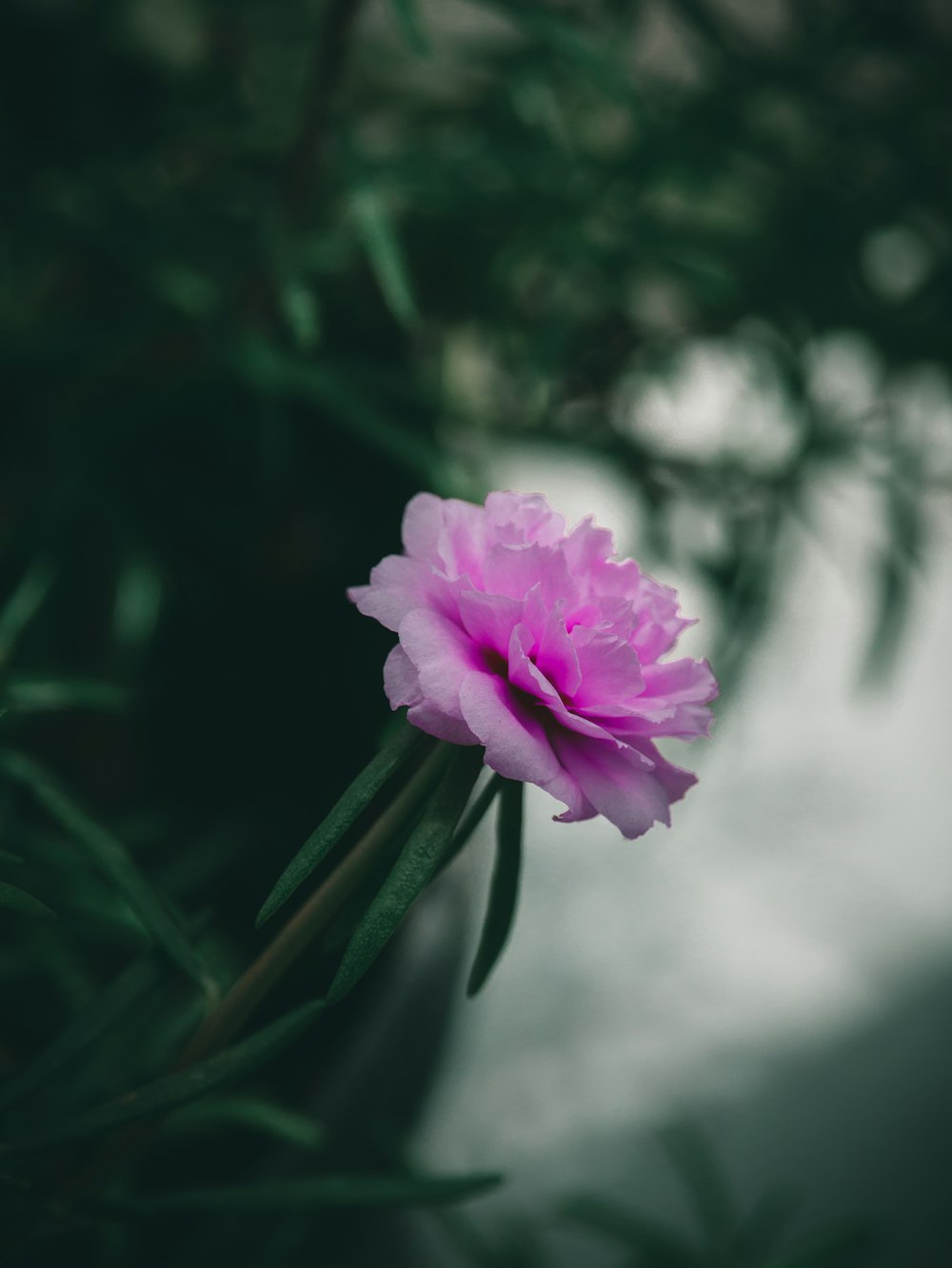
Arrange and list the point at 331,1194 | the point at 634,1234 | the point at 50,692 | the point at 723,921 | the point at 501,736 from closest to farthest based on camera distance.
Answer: the point at 501,736 → the point at 331,1194 → the point at 50,692 → the point at 634,1234 → the point at 723,921

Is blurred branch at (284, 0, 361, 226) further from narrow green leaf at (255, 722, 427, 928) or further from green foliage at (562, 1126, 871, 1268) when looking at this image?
green foliage at (562, 1126, 871, 1268)

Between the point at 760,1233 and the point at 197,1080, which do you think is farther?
the point at 760,1233

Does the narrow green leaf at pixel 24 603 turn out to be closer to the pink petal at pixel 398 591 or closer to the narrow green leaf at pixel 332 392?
the narrow green leaf at pixel 332 392

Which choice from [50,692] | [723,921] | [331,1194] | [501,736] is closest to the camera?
[501,736]

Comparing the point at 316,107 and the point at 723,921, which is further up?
the point at 316,107

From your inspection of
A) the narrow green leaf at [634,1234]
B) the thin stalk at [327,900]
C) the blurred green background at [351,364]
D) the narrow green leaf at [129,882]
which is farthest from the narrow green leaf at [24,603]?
the narrow green leaf at [634,1234]

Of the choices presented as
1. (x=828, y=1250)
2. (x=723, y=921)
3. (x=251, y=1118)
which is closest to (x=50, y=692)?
(x=251, y=1118)

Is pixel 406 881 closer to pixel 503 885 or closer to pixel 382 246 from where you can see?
pixel 503 885
